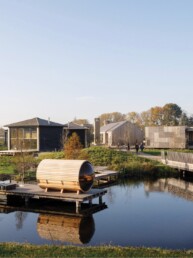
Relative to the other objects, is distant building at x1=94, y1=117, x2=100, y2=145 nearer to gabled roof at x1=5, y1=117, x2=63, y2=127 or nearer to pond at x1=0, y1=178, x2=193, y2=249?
gabled roof at x1=5, y1=117, x2=63, y2=127

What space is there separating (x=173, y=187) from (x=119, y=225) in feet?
35.9

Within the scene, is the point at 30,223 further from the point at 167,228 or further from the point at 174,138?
the point at 174,138

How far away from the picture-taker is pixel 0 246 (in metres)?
12.1

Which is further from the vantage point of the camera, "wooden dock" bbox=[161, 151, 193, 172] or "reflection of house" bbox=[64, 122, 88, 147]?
"reflection of house" bbox=[64, 122, 88, 147]

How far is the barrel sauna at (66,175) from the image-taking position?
18828 millimetres

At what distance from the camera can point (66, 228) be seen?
51.3ft

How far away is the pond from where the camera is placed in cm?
1399

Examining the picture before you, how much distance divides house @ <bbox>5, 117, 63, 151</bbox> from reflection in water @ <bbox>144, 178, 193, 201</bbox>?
19.2 m

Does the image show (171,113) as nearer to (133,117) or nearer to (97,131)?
(133,117)

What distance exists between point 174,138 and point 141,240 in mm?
36651

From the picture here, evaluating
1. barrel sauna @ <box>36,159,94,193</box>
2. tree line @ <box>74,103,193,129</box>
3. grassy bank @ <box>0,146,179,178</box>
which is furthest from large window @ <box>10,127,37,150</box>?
tree line @ <box>74,103,193,129</box>

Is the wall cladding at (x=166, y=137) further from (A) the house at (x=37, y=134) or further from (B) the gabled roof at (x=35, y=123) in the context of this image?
(B) the gabled roof at (x=35, y=123)

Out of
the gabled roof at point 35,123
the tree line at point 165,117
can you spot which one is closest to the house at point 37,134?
the gabled roof at point 35,123

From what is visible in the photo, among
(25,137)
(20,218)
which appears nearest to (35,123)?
(25,137)
